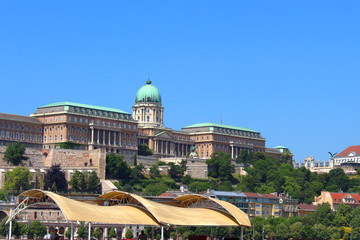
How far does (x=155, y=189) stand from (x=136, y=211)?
90.3 meters

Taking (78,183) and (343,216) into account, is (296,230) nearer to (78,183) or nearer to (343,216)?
(343,216)

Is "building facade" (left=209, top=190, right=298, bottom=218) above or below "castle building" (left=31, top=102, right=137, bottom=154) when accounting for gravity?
below

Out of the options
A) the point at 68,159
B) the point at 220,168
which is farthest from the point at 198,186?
the point at 68,159

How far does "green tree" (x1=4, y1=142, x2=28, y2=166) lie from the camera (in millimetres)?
165000

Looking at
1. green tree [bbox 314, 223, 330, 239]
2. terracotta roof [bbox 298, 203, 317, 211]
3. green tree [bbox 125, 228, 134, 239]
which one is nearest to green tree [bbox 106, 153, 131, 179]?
terracotta roof [bbox 298, 203, 317, 211]

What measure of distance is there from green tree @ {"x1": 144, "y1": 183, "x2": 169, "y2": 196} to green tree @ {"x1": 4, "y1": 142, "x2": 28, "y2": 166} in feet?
77.1

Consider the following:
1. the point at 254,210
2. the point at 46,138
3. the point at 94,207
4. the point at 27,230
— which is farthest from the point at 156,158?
the point at 94,207

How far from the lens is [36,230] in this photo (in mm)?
119188

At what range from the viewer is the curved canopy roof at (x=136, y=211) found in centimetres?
6700

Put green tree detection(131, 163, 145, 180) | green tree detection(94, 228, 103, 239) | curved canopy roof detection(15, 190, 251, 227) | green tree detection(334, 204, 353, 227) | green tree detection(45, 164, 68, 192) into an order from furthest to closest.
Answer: green tree detection(131, 163, 145, 180) → green tree detection(45, 164, 68, 192) → green tree detection(334, 204, 353, 227) → green tree detection(94, 228, 103, 239) → curved canopy roof detection(15, 190, 251, 227)

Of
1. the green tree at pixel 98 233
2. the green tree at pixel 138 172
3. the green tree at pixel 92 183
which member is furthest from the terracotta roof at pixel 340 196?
the green tree at pixel 98 233

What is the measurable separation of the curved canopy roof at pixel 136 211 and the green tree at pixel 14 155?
282ft

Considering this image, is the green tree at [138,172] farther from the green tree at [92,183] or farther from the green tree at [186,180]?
the green tree at [92,183]

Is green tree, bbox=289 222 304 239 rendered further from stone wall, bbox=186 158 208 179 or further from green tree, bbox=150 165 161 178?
stone wall, bbox=186 158 208 179
